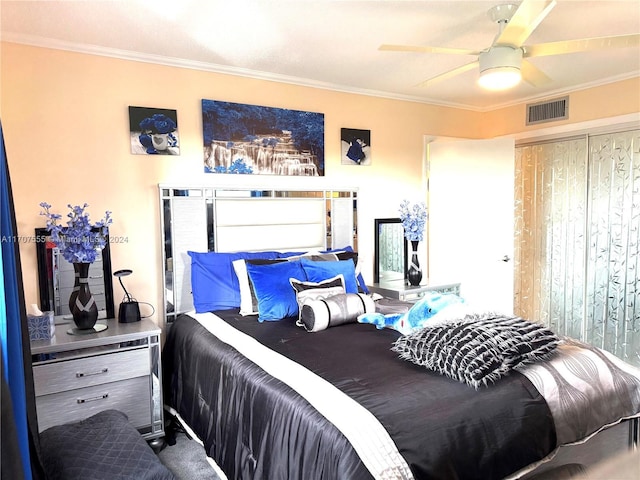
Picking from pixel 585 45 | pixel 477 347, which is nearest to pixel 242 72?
pixel 585 45

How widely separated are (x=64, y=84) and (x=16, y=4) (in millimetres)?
584

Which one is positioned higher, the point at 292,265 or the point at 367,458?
the point at 292,265

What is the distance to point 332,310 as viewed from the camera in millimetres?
2590

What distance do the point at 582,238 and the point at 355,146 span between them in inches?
88.0

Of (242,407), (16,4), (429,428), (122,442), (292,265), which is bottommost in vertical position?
(122,442)

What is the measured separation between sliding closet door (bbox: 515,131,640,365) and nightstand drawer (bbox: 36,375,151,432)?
3707mm

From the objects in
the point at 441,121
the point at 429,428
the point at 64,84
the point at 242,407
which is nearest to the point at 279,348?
the point at 242,407

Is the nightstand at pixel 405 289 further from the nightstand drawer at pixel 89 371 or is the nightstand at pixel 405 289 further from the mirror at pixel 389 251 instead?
the nightstand drawer at pixel 89 371

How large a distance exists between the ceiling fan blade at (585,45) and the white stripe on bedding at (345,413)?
6.09 feet

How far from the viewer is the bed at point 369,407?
1.45 m

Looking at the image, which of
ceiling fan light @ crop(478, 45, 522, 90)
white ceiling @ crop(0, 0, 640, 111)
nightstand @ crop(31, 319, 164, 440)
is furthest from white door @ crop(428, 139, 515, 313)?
nightstand @ crop(31, 319, 164, 440)

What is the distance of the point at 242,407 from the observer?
194 centimetres

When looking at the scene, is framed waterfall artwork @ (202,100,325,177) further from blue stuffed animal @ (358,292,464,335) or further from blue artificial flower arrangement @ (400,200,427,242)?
blue stuffed animal @ (358,292,464,335)

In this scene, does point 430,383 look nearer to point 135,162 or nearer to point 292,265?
point 292,265
